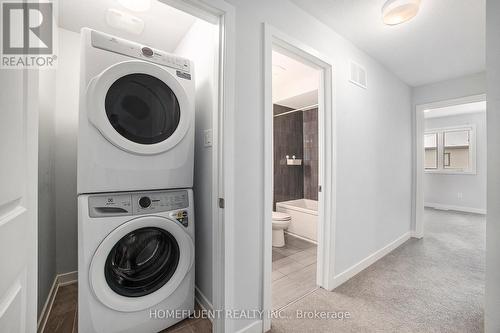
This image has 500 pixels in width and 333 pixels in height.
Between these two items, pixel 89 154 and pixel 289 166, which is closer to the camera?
pixel 89 154

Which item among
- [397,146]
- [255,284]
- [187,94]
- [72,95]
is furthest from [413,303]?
[72,95]

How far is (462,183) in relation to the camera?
516cm

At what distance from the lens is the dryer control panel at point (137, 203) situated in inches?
48.7

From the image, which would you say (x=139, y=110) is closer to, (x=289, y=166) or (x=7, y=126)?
(x=7, y=126)

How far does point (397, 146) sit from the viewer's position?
2.92 metres

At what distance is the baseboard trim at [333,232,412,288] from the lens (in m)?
2.00

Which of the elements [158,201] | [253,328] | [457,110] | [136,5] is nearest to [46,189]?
[158,201]

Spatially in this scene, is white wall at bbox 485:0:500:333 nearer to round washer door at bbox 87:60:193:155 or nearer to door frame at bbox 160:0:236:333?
door frame at bbox 160:0:236:333

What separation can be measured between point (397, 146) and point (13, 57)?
3.55 metres

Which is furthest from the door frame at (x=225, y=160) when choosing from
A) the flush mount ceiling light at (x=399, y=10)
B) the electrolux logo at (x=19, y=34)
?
the flush mount ceiling light at (x=399, y=10)

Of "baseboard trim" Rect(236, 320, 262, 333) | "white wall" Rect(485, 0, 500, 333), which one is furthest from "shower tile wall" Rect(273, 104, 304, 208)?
"white wall" Rect(485, 0, 500, 333)

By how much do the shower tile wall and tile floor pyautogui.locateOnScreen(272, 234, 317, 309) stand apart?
96cm

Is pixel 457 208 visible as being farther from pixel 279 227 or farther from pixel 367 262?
pixel 279 227

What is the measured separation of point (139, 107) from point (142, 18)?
0.97 m
